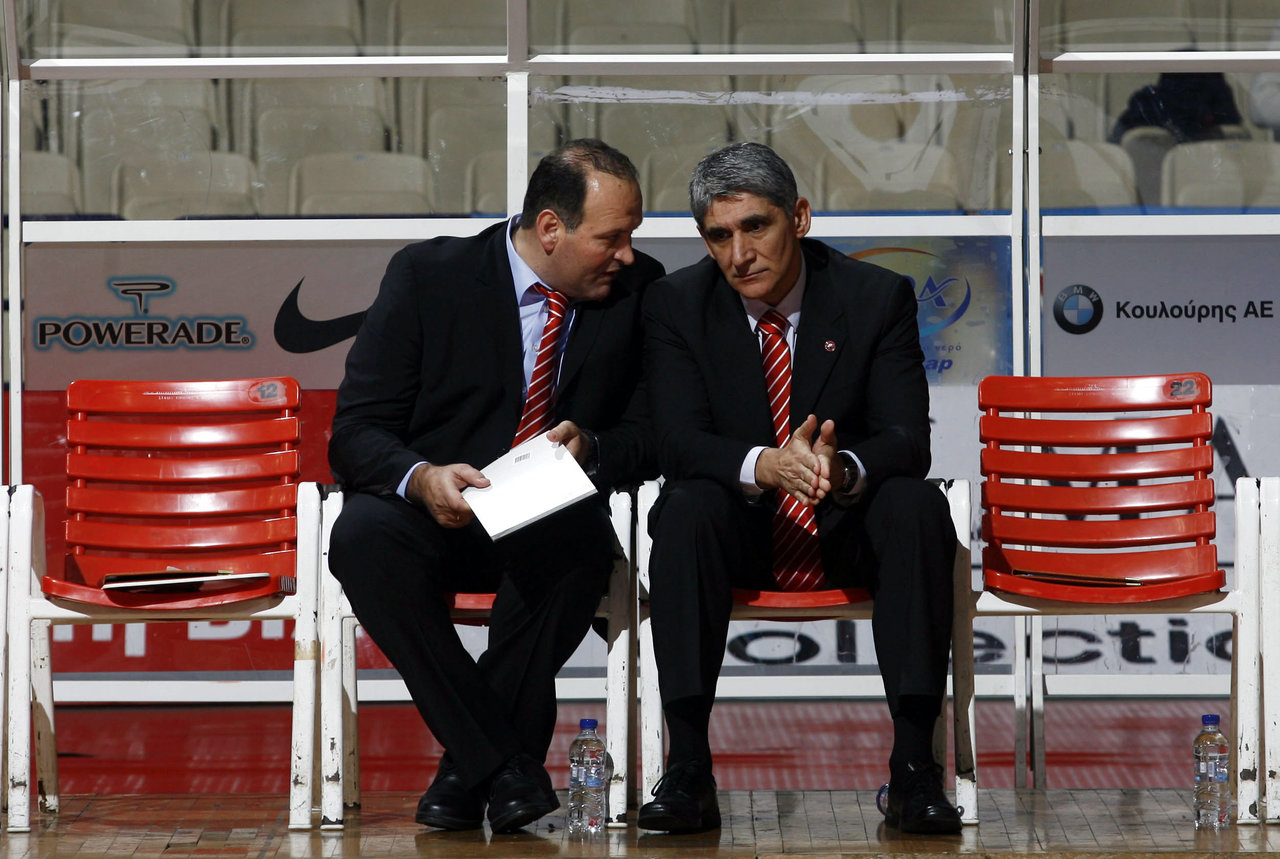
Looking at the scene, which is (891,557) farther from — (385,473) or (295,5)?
(295,5)

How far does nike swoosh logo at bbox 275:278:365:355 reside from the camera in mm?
4969

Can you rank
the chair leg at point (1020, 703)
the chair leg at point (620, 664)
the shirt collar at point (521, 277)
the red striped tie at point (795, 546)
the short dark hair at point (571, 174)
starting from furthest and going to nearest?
the chair leg at point (1020, 703) < the shirt collar at point (521, 277) < the short dark hair at point (571, 174) < the red striped tie at point (795, 546) < the chair leg at point (620, 664)

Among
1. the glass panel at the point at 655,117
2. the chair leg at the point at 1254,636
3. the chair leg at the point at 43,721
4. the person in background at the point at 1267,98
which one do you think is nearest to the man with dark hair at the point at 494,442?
the chair leg at the point at 43,721

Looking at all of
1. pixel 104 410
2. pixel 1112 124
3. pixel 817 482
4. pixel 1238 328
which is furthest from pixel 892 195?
pixel 104 410

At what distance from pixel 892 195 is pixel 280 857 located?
10.2ft

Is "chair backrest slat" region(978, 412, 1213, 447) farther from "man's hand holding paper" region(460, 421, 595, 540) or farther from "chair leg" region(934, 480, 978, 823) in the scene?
"man's hand holding paper" region(460, 421, 595, 540)

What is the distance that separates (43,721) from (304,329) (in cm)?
188

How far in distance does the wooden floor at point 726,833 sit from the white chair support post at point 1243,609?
0.45ft

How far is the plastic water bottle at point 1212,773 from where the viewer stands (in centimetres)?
322

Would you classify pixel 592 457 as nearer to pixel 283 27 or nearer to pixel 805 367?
pixel 805 367

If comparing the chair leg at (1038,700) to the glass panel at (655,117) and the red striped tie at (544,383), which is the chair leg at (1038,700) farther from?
the glass panel at (655,117)

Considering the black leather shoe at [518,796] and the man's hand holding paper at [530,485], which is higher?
the man's hand holding paper at [530,485]

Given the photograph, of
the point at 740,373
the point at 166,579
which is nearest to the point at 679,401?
the point at 740,373

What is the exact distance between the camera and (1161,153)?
496 cm
